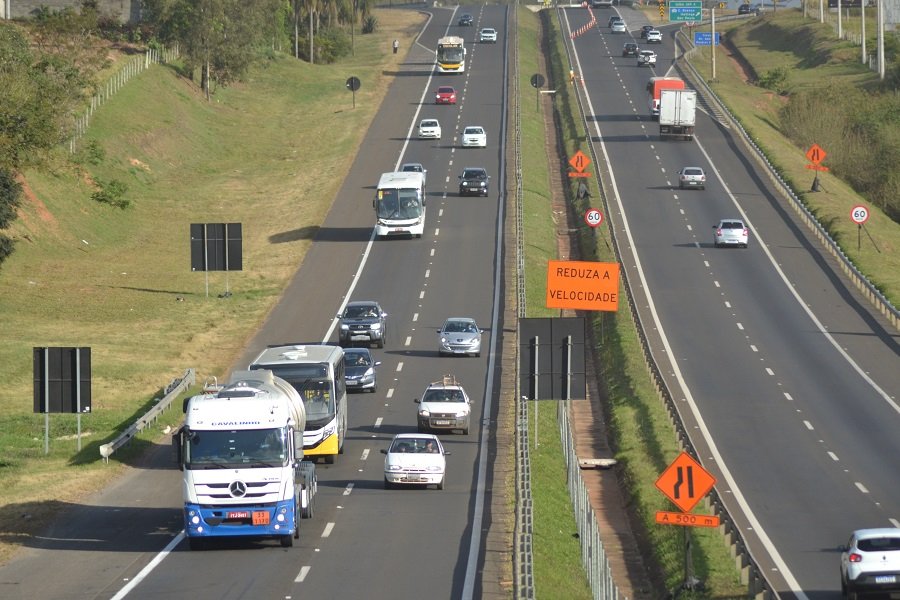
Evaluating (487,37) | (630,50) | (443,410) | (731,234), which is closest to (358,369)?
(443,410)

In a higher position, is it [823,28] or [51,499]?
[823,28]

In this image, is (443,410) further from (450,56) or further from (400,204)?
(450,56)

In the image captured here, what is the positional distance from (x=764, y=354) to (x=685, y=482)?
3137 centimetres

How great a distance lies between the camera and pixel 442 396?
43656mm

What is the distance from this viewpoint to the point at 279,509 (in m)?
28.1

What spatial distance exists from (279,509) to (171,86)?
82515 millimetres

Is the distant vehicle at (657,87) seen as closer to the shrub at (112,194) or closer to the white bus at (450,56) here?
the white bus at (450,56)

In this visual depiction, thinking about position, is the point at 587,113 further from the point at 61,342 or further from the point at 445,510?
the point at 445,510

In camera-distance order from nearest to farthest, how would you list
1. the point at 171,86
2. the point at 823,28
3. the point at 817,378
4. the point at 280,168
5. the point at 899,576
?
the point at 899,576 → the point at 817,378 → the point at 280,168 → the point at 171,86 → the point at 823,28

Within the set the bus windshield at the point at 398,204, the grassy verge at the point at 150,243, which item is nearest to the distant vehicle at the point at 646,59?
the grassy verge at the point at 150,243

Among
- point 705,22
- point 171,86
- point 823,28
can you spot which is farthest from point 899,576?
point 705,22

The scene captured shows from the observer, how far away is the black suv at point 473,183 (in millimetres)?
85000

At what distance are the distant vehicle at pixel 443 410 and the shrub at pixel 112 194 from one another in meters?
42.2

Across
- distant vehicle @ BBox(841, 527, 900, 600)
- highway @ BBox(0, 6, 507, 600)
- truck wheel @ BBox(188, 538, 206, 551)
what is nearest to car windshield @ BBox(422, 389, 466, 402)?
highway @ BBox(0, 6, 507, 600)
